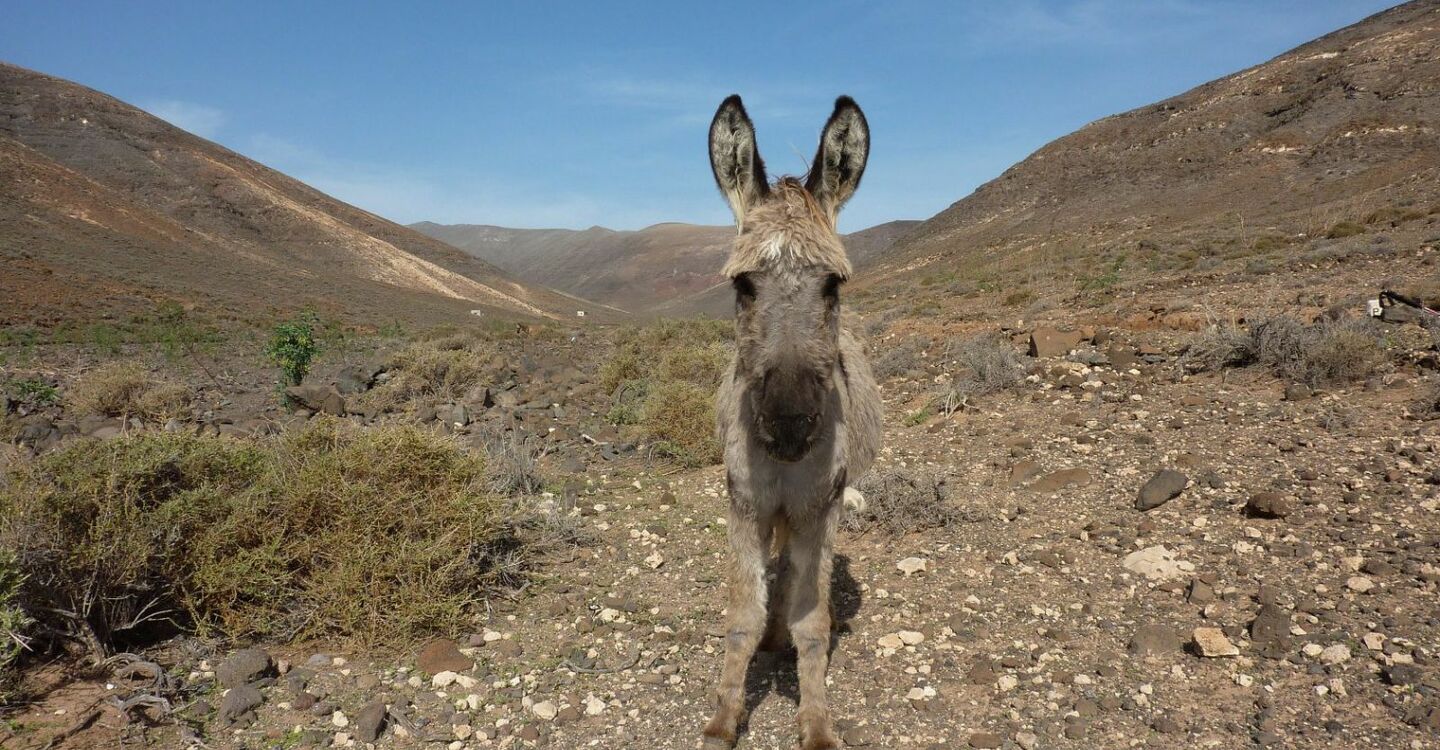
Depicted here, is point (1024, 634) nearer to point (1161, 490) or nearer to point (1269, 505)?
point (1161, 490)

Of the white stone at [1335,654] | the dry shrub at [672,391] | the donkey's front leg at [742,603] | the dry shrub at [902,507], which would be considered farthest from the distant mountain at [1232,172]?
the donkey's front leg at [742,603]

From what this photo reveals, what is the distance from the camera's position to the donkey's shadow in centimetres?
403

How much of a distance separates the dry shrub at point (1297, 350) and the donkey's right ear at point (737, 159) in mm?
7014

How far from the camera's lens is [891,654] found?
4.32 meters

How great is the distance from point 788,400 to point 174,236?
64057 mm

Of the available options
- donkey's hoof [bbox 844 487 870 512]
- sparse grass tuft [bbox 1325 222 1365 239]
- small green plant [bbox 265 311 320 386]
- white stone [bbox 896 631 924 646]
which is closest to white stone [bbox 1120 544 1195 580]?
white stone [bbox 896 631 924 646]

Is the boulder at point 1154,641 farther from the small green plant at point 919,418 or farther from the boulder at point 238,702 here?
the boulder at point 238,702

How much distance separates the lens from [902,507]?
19.7 feet

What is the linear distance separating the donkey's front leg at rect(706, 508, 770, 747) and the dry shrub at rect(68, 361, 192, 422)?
10.2m

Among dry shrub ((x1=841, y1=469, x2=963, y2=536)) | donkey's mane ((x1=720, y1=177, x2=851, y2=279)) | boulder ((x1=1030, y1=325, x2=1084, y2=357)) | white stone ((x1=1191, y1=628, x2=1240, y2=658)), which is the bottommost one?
white stone ((x1=1191, y1=628, x2=1240, y2=658))

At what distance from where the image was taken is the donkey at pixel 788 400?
2.90 m

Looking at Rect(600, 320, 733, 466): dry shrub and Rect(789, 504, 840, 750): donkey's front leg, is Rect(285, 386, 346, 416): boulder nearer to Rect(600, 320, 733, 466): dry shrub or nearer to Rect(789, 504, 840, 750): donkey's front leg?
Rect(600, 320, 733, 466): dry shrub

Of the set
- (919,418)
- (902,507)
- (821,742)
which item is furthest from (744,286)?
(919,418)

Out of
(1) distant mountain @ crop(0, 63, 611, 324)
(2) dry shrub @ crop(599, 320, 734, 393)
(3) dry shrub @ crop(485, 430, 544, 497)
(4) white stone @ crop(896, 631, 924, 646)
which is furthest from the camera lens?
(1) distant mountain @ crop(0, 63, 611, 324)
